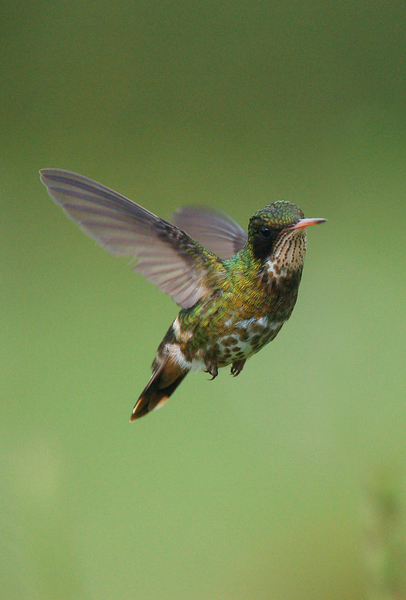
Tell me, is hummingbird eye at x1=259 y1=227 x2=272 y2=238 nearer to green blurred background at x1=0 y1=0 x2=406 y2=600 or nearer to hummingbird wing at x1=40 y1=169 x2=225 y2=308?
hummingbird wing at x1=40 y1=169 x2=225 y2=308

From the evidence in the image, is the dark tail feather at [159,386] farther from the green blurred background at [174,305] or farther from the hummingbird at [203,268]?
the green blurred background at [174,305]

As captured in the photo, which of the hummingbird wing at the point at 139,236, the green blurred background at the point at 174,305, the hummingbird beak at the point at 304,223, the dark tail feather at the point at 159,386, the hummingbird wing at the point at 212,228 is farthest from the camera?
the green blurred background at the point at 174,305

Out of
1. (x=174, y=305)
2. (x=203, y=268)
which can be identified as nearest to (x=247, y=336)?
(x=203, y=268)

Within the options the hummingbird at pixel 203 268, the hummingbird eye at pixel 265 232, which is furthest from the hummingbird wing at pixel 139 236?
the hummingbird eye at pixel 265 232

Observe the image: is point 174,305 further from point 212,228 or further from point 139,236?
point 139,236

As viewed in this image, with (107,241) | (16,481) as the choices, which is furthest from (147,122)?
(16,481)

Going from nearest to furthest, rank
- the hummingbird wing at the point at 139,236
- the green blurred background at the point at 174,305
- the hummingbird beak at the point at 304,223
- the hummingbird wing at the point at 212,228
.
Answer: the hummingbird beak at the point at 304,223 → the hummingbird wing at the point at 139,236 → the hummingbird wing at the point at 212,228 → the green blurred background at the point at 174,305
